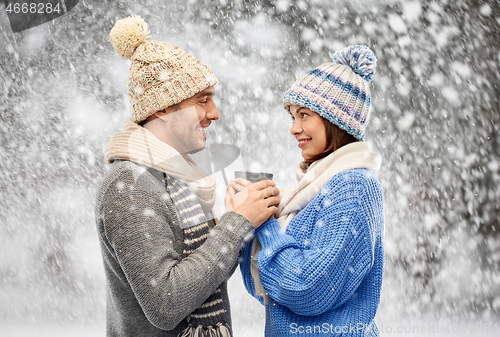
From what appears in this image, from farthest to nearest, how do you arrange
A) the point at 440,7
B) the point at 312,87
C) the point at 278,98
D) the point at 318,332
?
the point at 278,98, the point at 440,7, the point at 312,87, the point at 318,332

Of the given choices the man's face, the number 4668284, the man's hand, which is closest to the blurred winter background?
the number 4668284

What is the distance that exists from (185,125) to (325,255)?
24.6 inches

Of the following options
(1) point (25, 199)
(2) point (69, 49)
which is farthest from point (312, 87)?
(1) point (25, 199)

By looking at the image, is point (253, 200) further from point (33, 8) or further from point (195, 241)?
point (33, 8)

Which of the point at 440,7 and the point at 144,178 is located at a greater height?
the point at 440,7

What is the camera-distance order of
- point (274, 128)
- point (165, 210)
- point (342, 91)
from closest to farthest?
point (165, 210), point (342, 91), point (274, 128)

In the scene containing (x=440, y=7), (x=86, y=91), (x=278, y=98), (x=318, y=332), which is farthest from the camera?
(x=278, y=98)

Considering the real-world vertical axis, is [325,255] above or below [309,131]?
below

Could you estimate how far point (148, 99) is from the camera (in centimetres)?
123

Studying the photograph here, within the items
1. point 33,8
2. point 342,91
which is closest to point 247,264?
point 342,91

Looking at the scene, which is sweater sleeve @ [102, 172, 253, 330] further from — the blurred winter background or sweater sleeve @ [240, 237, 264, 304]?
the blurred winter background

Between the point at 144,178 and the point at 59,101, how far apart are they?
298 centimetres

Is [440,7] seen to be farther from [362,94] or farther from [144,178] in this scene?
[144,178]

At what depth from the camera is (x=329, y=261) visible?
1000 mm
